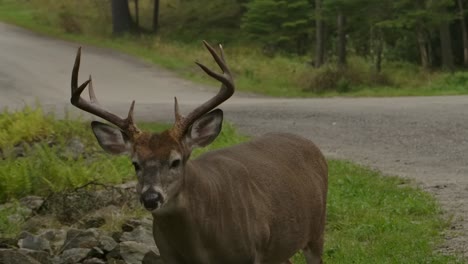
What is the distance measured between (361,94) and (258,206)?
60.7 ft

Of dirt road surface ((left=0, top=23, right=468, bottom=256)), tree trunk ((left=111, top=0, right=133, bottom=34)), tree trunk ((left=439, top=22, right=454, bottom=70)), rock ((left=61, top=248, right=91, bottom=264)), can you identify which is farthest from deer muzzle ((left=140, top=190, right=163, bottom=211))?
tree trunk ((left=111, top=0, right=133, bottom=34))

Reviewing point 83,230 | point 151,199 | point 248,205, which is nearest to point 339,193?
point 83,230

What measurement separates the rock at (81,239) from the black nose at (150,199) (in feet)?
10.9

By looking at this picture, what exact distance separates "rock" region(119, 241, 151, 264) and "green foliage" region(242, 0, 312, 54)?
87.0ft

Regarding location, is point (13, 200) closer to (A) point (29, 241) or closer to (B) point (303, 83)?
(A) point (29, 241)

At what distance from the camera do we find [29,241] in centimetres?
955

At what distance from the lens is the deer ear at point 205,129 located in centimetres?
692

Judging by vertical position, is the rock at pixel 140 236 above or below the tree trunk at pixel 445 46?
below

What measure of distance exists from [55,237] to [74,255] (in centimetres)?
89

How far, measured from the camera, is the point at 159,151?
6543mm

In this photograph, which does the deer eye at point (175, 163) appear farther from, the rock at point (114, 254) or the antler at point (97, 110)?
the rock at point (114, 254)

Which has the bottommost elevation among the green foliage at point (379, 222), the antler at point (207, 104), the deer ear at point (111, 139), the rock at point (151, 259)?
the green foliage at point (379, 222)

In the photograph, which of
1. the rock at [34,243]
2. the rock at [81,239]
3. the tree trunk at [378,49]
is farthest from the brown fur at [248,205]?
the tree trunk at [378,49]

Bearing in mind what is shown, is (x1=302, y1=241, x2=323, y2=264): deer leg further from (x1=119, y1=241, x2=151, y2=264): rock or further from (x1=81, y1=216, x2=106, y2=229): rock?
(x1=81, y1=216, x2=106, y2=229): rock
